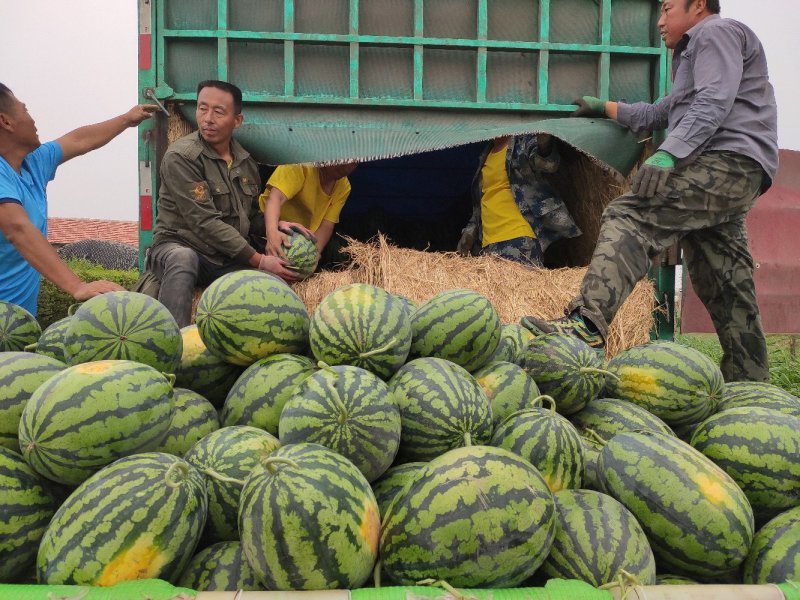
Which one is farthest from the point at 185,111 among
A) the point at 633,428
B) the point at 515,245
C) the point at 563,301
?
the point at 633,428

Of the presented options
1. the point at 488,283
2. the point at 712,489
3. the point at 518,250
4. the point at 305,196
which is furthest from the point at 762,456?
the point at 305,196

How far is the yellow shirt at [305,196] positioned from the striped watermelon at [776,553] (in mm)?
4202

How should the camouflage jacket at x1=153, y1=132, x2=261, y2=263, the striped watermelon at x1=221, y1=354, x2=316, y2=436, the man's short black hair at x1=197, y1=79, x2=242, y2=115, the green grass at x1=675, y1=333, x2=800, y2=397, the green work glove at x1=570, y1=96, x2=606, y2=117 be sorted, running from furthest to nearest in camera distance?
1. the green grass at x1=675, y1=333, x2=800, y2=397
2. the green work glove at x1=570, y1=96, x2=606, y2=117
3. the camouflage jacket at x1=153, y1=132, x2=261, y2=263
4. the man's short black hair at x1=197, y1=79, x2=242, y2=115
5. the striped watermelon at x1=221, y1=354, x2=316, y2=436

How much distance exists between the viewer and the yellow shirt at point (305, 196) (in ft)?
16.4

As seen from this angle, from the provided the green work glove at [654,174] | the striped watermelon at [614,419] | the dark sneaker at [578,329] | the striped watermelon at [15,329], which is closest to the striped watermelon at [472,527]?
the striped watermelon at [614,419]

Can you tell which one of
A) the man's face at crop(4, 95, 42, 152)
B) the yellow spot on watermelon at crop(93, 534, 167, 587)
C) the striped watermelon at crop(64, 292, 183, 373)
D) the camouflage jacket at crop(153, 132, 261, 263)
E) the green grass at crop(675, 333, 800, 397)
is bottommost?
the green grass at crop(675, 333, 800, 397)

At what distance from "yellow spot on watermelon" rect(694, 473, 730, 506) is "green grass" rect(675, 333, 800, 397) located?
421cm

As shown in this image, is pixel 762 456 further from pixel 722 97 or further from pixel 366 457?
pixel 722 97

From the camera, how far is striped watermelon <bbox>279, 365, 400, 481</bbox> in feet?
4.62

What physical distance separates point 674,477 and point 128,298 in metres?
1.48

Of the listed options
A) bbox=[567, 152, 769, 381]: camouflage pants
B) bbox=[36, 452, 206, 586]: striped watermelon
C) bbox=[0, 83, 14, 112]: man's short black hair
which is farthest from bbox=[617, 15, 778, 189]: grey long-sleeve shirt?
bbox=[0, 83, 14, 112]: man's short black hair

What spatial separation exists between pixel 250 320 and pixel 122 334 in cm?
34

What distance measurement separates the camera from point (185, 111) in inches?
183

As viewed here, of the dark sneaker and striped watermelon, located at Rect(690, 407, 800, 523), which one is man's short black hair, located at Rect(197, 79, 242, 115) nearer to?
the dark sneaker
